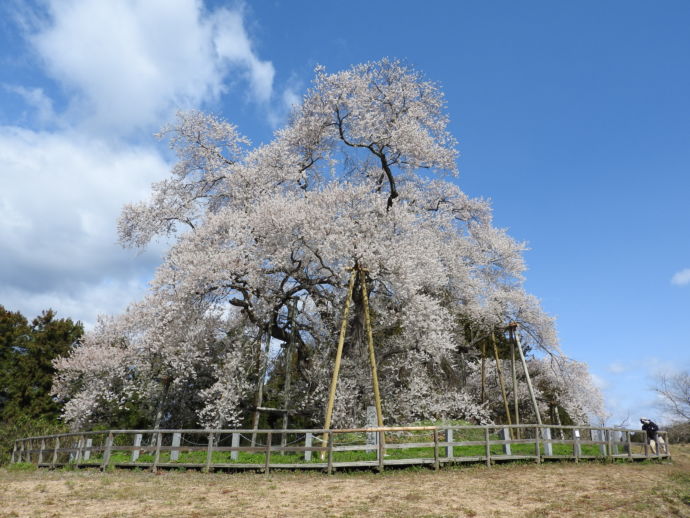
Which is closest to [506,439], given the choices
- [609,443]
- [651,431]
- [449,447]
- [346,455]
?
[449,447]

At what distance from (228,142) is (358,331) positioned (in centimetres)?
1471

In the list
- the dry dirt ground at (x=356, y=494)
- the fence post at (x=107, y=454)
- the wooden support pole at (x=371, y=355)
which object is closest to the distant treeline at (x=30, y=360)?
the fence post at (x=107, y=454)

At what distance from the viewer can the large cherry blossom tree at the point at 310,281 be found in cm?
2247

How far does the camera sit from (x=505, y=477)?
14672 millimetres

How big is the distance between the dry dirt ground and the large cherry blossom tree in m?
7.36

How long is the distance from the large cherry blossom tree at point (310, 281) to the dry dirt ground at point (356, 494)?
7359 millimetres

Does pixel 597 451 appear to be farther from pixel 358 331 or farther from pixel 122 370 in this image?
pixel 122 370

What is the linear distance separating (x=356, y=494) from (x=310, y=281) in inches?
486

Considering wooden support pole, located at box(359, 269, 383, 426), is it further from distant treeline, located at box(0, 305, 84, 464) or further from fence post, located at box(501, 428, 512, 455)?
distant treeline, located at box(0, 305, 84, 464)

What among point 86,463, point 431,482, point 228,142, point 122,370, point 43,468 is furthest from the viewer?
point 228,142

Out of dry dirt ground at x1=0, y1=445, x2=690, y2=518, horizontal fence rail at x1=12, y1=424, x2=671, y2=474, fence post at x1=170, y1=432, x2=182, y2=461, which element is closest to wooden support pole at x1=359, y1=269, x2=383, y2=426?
horizontal fence rail at x1=12, y1=424, x2=671, y2=474

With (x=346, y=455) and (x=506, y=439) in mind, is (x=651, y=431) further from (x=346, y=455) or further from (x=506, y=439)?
(x=346, y=455)

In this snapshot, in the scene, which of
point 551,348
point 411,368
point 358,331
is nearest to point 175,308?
point 358,331

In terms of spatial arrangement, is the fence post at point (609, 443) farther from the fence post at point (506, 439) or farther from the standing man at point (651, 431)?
the fence post at point (506, 439)
